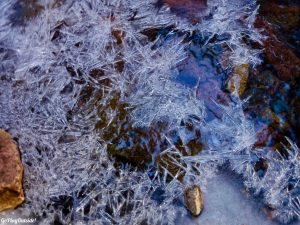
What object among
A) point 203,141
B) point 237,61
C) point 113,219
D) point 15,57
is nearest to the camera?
point 113,219

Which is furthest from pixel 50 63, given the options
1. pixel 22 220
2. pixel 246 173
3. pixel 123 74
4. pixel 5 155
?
pixel 246 173

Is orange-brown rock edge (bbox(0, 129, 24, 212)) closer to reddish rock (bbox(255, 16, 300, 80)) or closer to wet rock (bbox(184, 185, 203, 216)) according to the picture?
wet rock (bbox(184, 185, 203, 216))

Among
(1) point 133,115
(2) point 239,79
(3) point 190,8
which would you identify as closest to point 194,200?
(1) point 133,115

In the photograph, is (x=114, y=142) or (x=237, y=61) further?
(x=237, y=61)

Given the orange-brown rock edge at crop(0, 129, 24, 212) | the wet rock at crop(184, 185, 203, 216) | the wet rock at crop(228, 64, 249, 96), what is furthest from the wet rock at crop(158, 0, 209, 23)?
the orange-brown rock edge at crop(0, 129, 24, 212)

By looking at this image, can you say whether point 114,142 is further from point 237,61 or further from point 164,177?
point 237,61

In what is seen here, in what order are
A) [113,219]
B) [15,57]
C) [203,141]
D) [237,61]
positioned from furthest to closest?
[15,57] < [237,61] < [203,141] < [113,219]

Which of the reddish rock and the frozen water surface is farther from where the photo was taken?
the reddish rock
